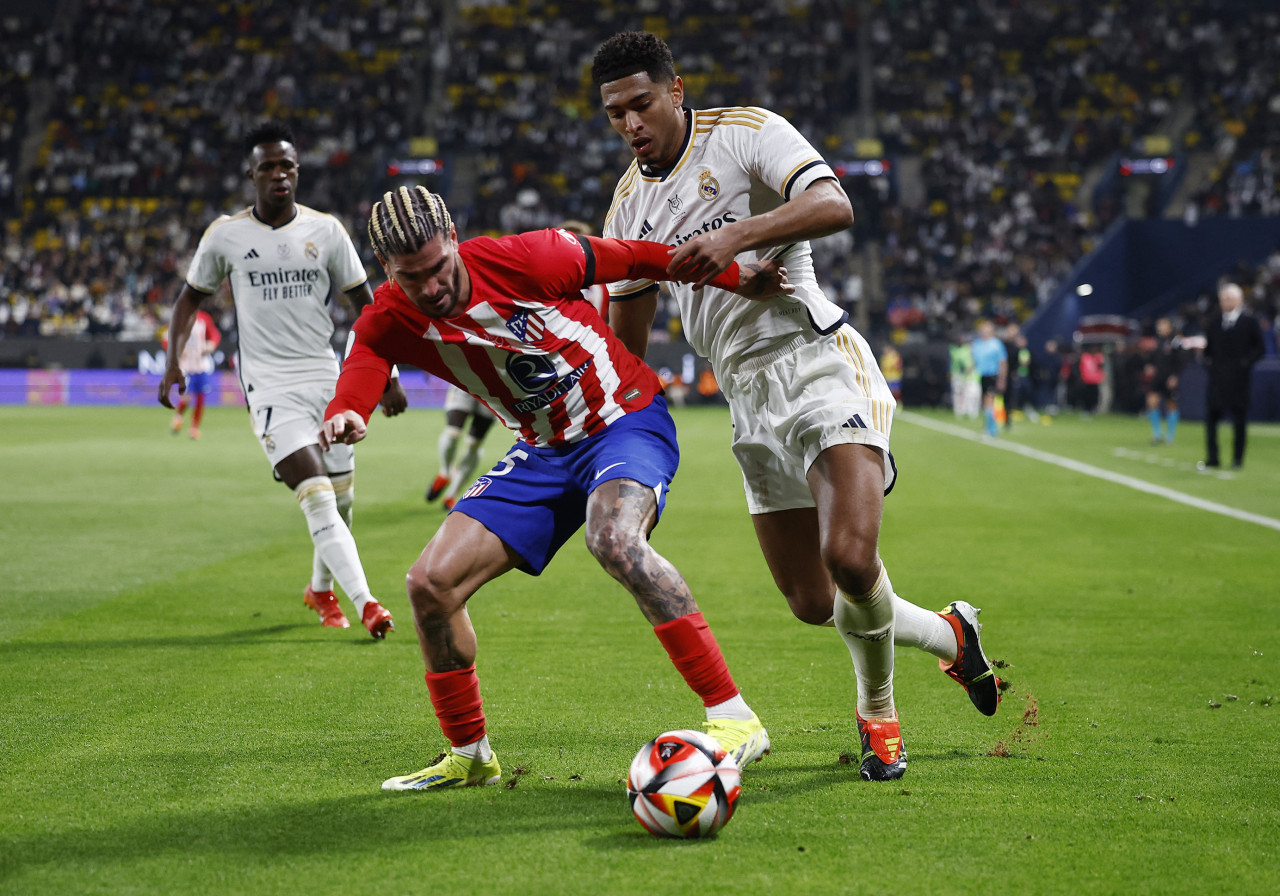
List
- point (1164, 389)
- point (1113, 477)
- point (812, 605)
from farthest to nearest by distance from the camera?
1. point (1164, 389)
2. point (1113, 477)
3. point (812, 605)

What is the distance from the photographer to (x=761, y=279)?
3684 mm

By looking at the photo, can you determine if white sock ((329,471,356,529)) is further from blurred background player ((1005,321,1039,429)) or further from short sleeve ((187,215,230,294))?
blurred background player ((1005,321,1039,429))

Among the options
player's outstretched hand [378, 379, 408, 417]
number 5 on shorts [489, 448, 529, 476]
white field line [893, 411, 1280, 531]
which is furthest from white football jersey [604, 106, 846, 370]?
white field line [893, 411, 1280, 531]

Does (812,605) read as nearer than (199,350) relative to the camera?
Yes

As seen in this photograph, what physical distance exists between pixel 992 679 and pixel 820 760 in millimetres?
821

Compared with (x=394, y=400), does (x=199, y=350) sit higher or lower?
lower

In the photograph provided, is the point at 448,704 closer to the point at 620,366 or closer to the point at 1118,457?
the point at 620,366

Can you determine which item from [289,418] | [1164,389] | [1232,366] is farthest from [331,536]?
[1164,389]

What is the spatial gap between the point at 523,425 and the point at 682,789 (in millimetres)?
1276

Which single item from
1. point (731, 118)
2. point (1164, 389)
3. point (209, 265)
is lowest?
point (1164, 389)

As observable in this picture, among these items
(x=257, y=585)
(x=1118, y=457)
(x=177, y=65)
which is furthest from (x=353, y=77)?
(x=257, y=585)

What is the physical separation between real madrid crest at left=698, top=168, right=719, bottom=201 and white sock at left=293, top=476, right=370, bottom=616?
2.76 metres

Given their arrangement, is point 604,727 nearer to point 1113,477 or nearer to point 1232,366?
point 1113,477

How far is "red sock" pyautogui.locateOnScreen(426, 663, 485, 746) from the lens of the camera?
367cm
